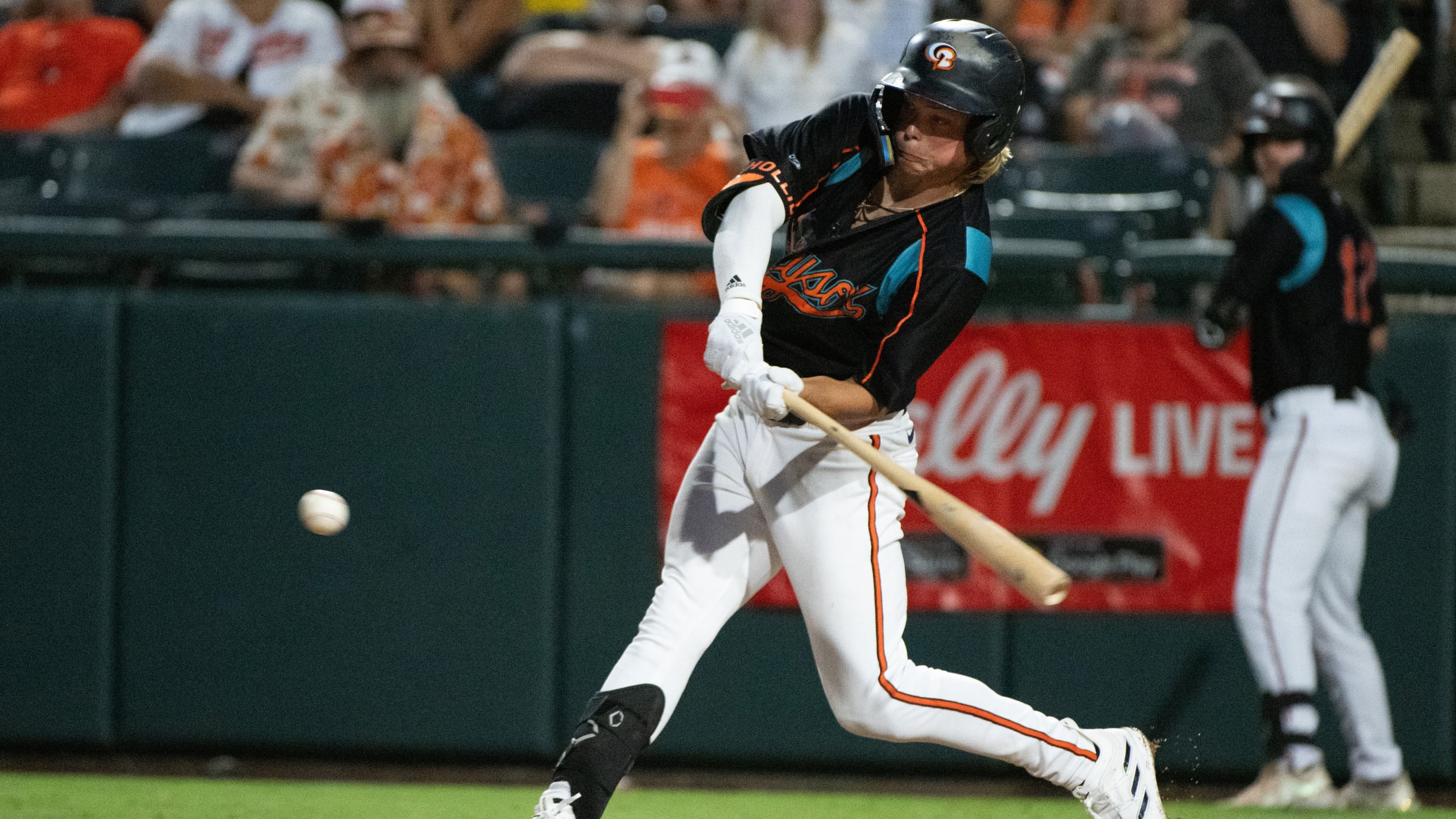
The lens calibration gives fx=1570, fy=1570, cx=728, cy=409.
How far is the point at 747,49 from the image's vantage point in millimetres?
6781

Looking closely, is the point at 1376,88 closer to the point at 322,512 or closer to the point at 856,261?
the point at 856,261

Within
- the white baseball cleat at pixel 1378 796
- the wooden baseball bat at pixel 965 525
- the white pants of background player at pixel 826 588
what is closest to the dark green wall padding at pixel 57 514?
the white pants of background player at pixel 826 588

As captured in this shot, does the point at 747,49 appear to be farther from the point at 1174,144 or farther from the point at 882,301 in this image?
the point at 882,301

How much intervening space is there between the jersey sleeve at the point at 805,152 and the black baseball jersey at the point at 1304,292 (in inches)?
80.4

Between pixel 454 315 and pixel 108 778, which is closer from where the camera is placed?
pixel 108 778

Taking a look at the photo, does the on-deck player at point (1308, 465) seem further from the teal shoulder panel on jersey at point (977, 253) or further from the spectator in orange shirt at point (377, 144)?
the spectator in orange shirt at point (377, 144)

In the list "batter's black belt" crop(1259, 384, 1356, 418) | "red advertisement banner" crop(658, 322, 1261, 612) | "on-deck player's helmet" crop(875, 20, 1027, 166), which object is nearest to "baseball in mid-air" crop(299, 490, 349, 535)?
"on-deck player's helmet" crop(875, 20, 1027, 166)

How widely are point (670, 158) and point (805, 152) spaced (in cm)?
291

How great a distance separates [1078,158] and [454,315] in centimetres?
255

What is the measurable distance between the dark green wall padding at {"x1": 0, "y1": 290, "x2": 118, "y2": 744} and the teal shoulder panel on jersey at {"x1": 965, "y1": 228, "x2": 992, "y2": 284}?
339 cm

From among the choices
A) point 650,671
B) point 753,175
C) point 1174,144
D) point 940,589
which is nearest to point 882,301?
point 753,175

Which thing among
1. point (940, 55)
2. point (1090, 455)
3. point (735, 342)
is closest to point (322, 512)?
point (735, 342)

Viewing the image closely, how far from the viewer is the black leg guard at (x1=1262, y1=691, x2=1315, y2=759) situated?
15.2ft

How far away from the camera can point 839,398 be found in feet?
10.1
